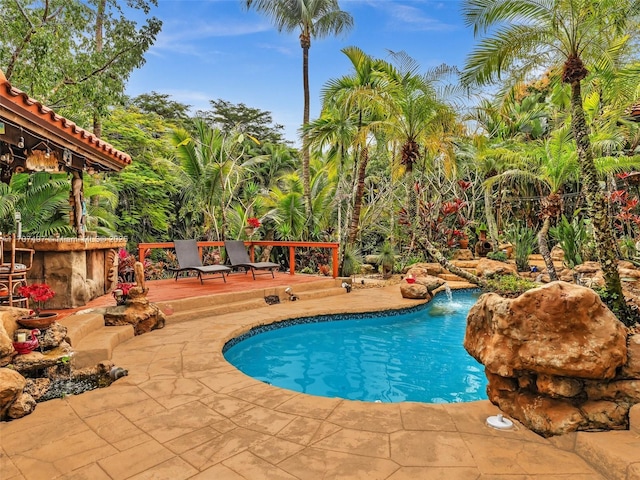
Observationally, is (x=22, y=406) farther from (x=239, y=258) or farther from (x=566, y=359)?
(x=239, y=258)

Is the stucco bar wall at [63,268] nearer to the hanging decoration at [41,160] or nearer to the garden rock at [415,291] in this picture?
the hanging decoration at [41,160]

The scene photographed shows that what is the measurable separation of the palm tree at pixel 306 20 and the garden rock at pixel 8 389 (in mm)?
10185

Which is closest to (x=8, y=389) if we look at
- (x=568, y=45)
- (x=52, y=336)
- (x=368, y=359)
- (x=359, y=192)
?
(x=52, y=336)

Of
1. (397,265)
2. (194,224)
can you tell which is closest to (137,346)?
(397,265)

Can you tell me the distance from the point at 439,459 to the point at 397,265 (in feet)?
39.4

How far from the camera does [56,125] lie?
5121 mm

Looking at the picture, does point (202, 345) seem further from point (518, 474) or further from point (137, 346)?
point (518, 474)

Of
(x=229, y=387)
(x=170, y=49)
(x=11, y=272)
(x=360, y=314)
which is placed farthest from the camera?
(x=170, y=49)

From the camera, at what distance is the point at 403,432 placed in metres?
2.73

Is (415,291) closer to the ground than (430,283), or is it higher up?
closer to the ground

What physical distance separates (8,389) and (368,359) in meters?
4.38

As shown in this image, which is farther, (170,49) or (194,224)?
(194,224)

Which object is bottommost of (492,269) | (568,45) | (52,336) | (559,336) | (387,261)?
(52,336)

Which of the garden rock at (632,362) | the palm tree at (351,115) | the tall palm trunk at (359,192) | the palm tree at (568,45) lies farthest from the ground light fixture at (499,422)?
the tall palm trunk at (359,192)
